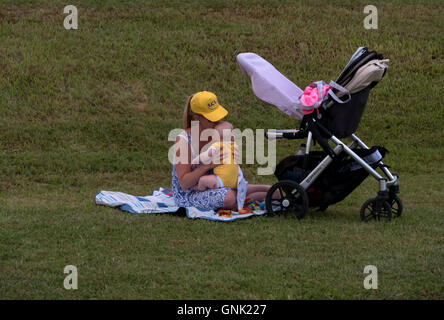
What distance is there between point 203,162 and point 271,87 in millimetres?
901

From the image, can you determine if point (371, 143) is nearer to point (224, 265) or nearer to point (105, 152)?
point (105, 152)

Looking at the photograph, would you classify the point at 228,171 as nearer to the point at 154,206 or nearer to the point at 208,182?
the point at 208,182

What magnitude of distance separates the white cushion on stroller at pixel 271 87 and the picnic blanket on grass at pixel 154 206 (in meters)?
0.98

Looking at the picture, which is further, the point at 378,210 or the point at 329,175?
the point at 329,175

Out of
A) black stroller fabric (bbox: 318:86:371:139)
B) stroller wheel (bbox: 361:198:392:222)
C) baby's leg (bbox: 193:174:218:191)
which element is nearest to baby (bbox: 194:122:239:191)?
baby's leg (bbox: 193:174:218:191)

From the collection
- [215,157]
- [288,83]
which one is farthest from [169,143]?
[215,157]

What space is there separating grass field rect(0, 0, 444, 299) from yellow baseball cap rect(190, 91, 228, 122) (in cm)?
95

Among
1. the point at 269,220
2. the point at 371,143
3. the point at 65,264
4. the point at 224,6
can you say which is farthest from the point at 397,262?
the point at 224,6

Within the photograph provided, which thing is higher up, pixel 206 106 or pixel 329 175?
pixel 206 106

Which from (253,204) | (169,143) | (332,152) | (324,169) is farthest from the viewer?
(169,143)

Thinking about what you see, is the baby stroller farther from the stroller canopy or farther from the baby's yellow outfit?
the baby's yellow outfit

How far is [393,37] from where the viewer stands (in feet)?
41.2

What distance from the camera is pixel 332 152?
6.16 meters

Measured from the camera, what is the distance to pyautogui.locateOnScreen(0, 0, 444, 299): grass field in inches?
186
